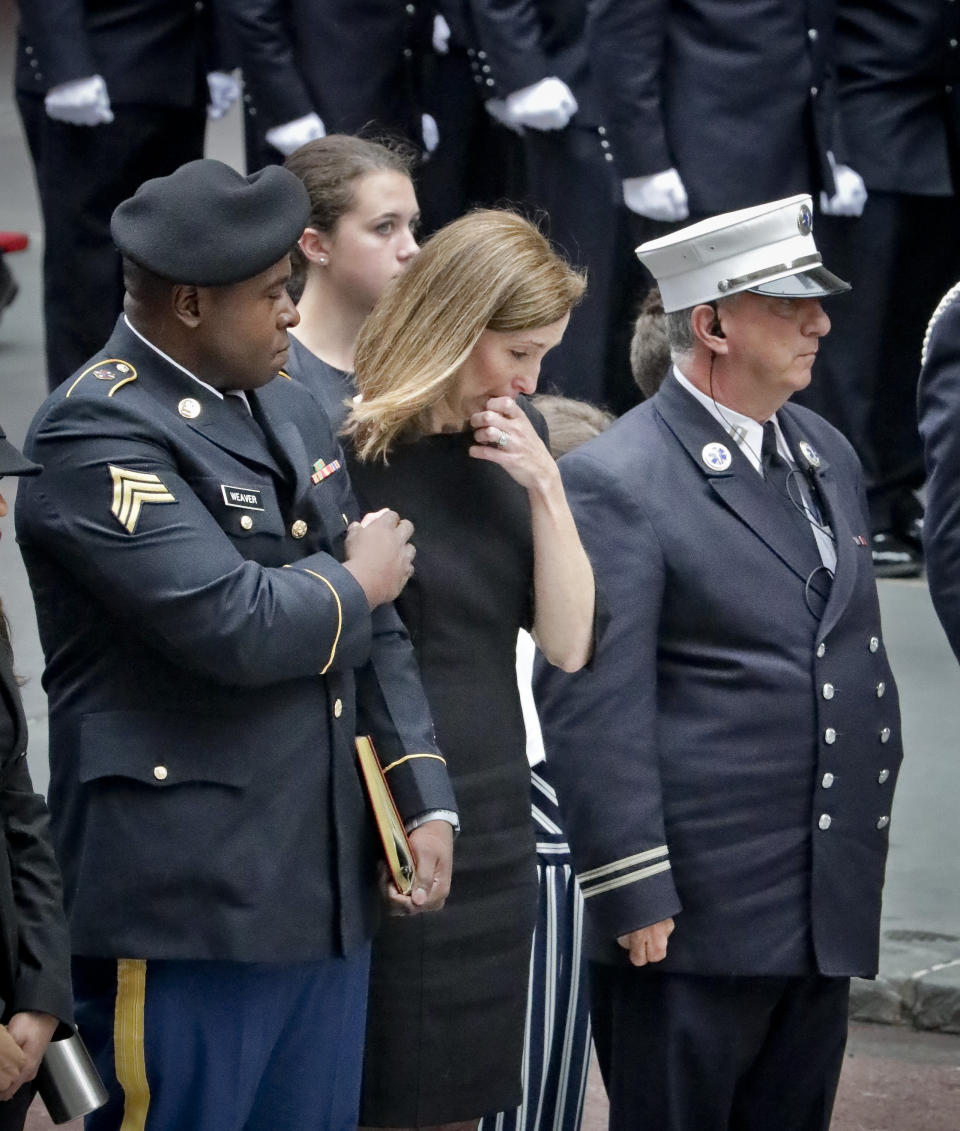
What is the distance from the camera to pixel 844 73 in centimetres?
591

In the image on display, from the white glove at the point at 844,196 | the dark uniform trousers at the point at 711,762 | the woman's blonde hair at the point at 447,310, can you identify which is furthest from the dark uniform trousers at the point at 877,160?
the woman's blonde hair at the point at 447,310

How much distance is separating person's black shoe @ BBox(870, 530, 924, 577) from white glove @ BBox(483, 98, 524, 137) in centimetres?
146

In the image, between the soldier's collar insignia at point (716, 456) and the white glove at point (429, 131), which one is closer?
the soldier's collar insignia at point (716, 456)

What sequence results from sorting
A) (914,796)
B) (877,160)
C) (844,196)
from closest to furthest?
(914,796) < (844,196) < (877,160)

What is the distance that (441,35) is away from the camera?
6.29 meters

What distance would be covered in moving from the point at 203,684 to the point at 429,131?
4.16 m

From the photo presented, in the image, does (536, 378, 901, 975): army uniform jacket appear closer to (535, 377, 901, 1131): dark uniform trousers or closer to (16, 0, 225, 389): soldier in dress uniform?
(535, 377, 901, 1131): dark uniform trousers

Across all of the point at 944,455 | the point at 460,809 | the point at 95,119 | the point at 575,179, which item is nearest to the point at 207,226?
the point at 460,809

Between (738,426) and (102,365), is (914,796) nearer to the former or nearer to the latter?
(738,426)

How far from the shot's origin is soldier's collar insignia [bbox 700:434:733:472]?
2889 millimetres

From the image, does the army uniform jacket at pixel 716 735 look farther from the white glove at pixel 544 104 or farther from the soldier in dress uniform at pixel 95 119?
the soldier in dress uniform at pixel 95 119

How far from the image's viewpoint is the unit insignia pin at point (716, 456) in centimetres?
289

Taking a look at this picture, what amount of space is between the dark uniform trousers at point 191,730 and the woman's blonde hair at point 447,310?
226 mm

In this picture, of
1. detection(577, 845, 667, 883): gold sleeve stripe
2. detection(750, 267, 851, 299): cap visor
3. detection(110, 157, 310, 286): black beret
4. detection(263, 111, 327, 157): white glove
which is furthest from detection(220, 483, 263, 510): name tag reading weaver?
detection(263, 111, 327, 157): white glove
